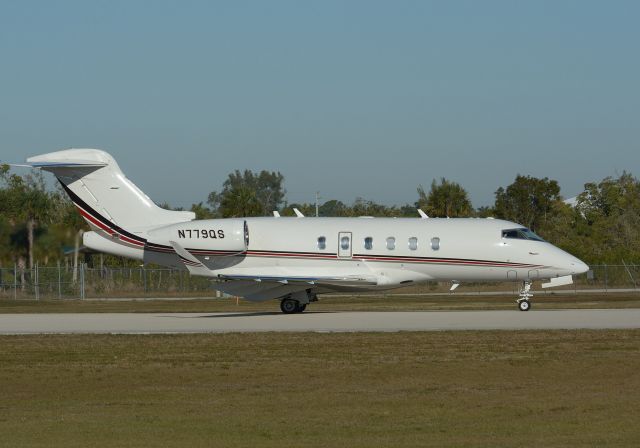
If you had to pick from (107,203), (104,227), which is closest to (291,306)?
(104,227)

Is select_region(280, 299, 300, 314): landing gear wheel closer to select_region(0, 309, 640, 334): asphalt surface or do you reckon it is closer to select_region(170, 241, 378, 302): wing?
select_region(0, 309, 640, 334): asphalt surface

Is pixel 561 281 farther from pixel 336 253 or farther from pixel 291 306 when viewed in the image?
pixel 291 306

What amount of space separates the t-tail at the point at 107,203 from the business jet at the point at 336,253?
72 mm

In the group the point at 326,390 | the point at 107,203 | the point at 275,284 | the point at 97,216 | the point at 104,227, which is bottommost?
the point at 326,390

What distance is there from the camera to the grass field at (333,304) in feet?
128

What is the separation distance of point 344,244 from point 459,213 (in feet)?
132

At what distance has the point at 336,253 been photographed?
34.6 meters

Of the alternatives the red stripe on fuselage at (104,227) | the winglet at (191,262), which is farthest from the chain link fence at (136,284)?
the winglet at (191,262)

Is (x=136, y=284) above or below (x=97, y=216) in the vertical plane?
below

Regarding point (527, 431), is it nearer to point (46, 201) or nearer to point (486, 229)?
point (486, 229)

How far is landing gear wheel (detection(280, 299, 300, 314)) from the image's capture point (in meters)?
35.3

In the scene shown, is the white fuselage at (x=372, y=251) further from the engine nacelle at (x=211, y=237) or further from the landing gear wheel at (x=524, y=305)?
the landing gear wheel at (x=524, y=305)

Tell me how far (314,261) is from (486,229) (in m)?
5.89

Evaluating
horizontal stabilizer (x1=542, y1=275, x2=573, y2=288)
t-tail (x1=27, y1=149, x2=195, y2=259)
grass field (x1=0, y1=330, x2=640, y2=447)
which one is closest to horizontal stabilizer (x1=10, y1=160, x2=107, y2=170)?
t-tail (x1=27, y1=149, x2=195, y2=259)
